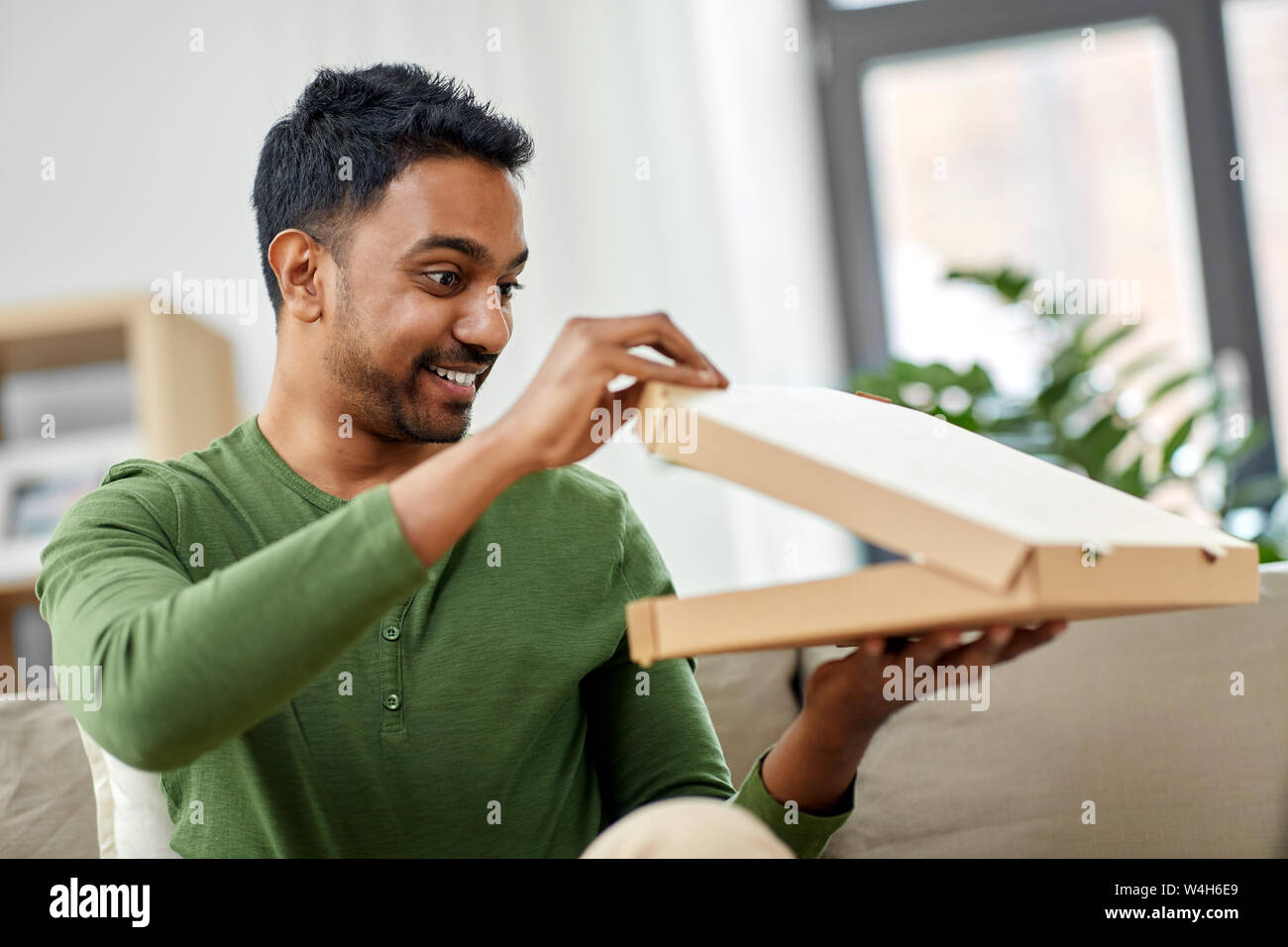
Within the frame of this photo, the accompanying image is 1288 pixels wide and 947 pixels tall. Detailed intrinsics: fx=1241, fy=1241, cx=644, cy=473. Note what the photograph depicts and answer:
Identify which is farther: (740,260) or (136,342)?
(740,260)

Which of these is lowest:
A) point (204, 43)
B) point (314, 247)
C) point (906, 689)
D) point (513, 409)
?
point (906, 689)

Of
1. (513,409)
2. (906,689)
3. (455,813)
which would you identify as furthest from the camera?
(455,813)

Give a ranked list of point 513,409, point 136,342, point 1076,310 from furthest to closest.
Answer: point 1076,310 < point 136,342 < point 513,409

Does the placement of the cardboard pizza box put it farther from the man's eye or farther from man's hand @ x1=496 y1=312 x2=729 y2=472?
the man's eye

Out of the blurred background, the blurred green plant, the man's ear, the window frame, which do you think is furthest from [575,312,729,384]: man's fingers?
the window frame

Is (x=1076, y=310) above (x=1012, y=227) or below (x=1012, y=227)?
below

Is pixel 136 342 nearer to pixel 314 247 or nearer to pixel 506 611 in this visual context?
pixel 314 247

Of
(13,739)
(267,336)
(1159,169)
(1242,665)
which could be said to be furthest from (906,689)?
(1159,169)

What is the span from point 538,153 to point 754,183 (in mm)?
474

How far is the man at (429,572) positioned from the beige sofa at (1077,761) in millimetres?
280

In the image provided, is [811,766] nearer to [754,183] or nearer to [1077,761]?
[1077,761]

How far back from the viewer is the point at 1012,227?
110 inches

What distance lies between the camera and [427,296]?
1.06 metres

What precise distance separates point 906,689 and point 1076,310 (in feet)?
6.41
